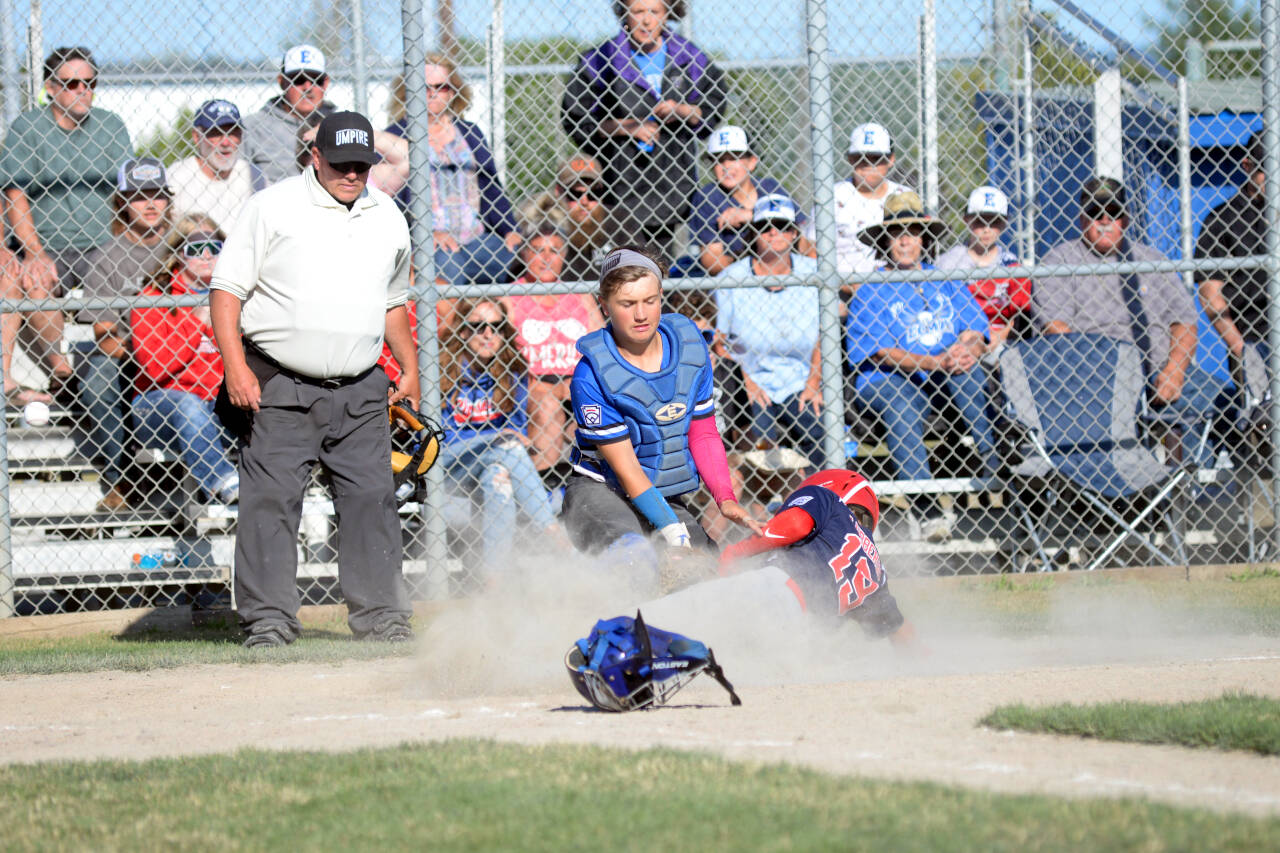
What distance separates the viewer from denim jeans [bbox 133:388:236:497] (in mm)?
7520

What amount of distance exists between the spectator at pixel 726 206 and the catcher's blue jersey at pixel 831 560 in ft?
10.4

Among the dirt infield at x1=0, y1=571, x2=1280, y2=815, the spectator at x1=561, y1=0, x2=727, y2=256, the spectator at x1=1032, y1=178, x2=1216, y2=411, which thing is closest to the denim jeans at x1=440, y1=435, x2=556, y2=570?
the spectator at x1=561, y1=0, x2=727, y2=256

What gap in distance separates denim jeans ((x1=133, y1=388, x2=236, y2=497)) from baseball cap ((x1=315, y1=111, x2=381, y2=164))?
2.06 meters

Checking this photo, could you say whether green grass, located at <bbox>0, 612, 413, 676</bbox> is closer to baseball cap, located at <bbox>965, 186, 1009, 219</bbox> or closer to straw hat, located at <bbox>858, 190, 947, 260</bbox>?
straw hat, located at <bbox>858, 190, 947, 260</bbox>

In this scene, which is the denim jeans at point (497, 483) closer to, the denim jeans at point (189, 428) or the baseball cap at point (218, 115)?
the denim jeans at point (189, 428)

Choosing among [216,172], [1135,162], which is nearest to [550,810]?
[216,172]

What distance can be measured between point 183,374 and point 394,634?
7.54 ft

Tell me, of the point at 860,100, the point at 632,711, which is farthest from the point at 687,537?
the point at 860,100

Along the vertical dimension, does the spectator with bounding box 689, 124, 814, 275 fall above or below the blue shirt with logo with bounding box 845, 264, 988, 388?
above

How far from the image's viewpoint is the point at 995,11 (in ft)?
31.4

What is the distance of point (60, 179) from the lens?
7.89 m

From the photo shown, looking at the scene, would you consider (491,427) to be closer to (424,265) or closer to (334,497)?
(424,265)

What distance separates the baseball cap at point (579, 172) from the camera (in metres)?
8.22

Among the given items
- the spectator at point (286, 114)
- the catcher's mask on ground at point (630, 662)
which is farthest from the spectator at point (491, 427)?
the catcher's mask on ground at point (630, 662)
